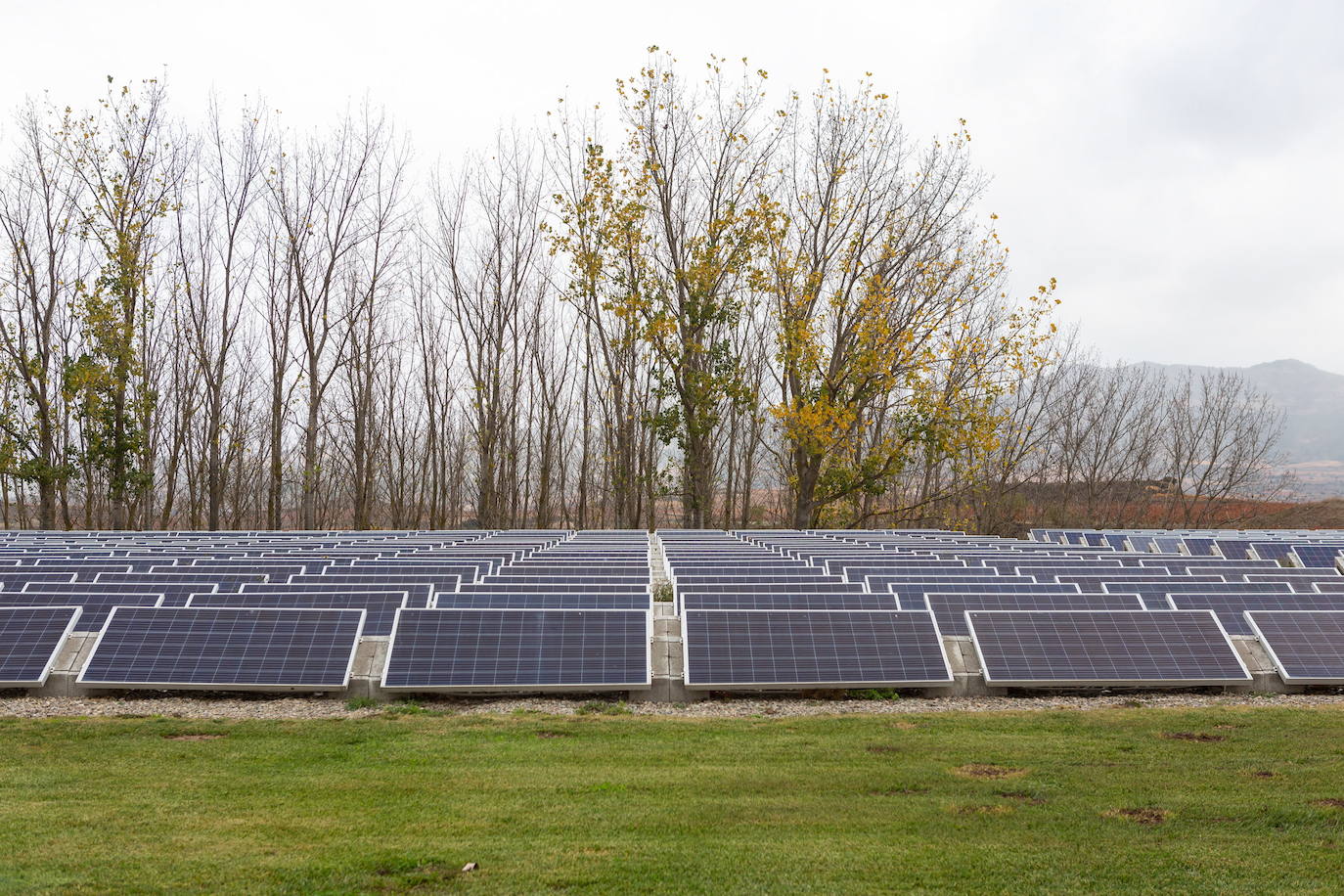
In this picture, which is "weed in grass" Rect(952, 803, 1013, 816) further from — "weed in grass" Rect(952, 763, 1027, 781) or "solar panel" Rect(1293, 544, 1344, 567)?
"solar panel" Rect(1293, 544, 1344, 567)

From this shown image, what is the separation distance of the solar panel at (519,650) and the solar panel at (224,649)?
650 mm

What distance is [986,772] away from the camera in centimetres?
709

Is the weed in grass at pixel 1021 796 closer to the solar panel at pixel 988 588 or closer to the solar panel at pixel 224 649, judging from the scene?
the solar panel at pixel 224 649

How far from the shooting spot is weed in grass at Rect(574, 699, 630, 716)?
9.48m

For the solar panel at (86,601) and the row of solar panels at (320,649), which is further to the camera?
the solar panel at (86,601)

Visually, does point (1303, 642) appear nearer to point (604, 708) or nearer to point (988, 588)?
point (988, 588)

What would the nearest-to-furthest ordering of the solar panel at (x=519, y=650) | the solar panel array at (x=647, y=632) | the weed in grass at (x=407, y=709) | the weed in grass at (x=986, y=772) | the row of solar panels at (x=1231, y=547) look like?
the weed in grass at (x=986, y=772)
the weed in grass at (x=407, y=709)
the solar panel at (x=519, y=650)
the solar panel array at (x=647, y=632)
the row of solar panels at (x=1231, y=547)

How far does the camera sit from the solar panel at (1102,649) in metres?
10.3

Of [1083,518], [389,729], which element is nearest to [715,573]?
[389,729]

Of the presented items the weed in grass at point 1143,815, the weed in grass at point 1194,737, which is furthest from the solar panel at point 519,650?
the weed in grass at point 1143,815

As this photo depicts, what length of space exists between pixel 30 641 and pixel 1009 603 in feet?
36.3

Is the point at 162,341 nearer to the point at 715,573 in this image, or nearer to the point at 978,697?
the point at 715,573

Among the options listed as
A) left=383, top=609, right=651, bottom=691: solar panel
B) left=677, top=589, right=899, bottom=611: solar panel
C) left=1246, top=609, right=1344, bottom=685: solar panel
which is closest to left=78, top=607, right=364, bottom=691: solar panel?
left=383, top=609, right=651, bottom=691: solar panel

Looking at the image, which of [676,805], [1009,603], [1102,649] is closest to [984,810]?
[676,805]
